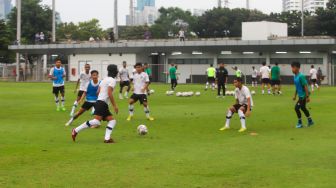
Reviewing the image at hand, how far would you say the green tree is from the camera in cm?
9181

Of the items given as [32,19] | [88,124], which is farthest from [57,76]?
[32,19]

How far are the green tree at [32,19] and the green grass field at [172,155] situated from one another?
76.6 metres

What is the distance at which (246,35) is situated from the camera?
60.4 metres

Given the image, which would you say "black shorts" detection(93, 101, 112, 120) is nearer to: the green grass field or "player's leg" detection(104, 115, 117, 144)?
"player's leg" detection(104, 115, 117, 144)

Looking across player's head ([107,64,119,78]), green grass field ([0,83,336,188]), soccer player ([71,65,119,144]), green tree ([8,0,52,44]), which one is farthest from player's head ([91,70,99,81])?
green tree ([8,0,52,44])

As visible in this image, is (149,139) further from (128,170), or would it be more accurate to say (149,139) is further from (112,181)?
(112,181)

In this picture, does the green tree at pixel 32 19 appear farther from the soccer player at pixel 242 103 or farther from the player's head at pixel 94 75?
the soccer player at pixel 242 103

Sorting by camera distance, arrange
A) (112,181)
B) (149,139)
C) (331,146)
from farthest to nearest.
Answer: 1. (149,139)
2. (331,146)
3. (112,181)

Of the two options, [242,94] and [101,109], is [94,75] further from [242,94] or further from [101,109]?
[242,94]

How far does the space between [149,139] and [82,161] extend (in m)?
3.60

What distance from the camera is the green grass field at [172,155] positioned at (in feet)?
Result: 27.6

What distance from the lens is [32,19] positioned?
92625mm

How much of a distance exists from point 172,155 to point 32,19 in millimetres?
85762

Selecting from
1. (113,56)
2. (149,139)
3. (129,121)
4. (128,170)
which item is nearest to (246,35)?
(113,56)
